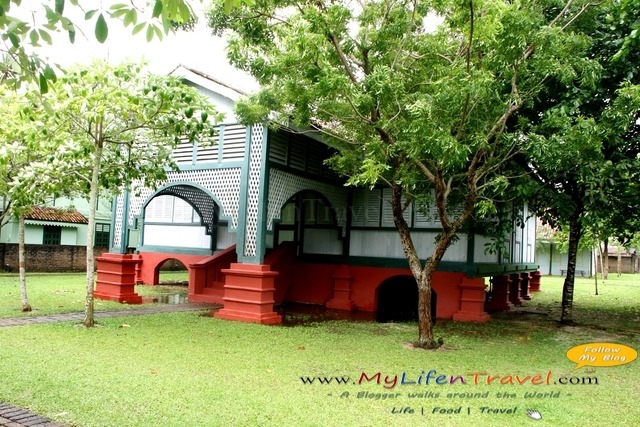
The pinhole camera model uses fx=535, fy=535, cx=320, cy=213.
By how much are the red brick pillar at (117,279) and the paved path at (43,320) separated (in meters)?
0.88

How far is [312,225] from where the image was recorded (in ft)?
47.6

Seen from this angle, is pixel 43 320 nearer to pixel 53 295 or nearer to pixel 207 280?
pixel 53 295

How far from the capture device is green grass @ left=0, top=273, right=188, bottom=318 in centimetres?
1070

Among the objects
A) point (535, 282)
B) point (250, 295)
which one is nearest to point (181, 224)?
point (250, 295)

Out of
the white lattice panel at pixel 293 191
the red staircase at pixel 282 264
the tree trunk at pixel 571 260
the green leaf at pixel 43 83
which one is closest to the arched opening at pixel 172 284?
the red staircase at pixel 282 264

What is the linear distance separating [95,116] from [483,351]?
22.6 feet

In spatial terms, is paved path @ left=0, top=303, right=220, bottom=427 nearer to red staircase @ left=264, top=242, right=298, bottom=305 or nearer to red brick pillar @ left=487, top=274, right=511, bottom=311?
red staircase @ left=264, top=242, right=298, bottom=305

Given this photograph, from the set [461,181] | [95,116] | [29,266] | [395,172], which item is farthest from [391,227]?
[29,266]

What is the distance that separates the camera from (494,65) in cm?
761

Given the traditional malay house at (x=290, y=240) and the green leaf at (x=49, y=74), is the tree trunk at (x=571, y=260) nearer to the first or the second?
the traditional malay house at (x=290, y=240)

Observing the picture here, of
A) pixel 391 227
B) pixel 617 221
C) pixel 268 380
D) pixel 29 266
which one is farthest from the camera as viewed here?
pixel 29 266

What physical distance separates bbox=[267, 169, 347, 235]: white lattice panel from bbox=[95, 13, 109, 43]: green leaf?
813cm

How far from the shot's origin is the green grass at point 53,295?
10.7m

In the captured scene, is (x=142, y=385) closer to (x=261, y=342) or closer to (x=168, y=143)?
(x=261, y=342)
